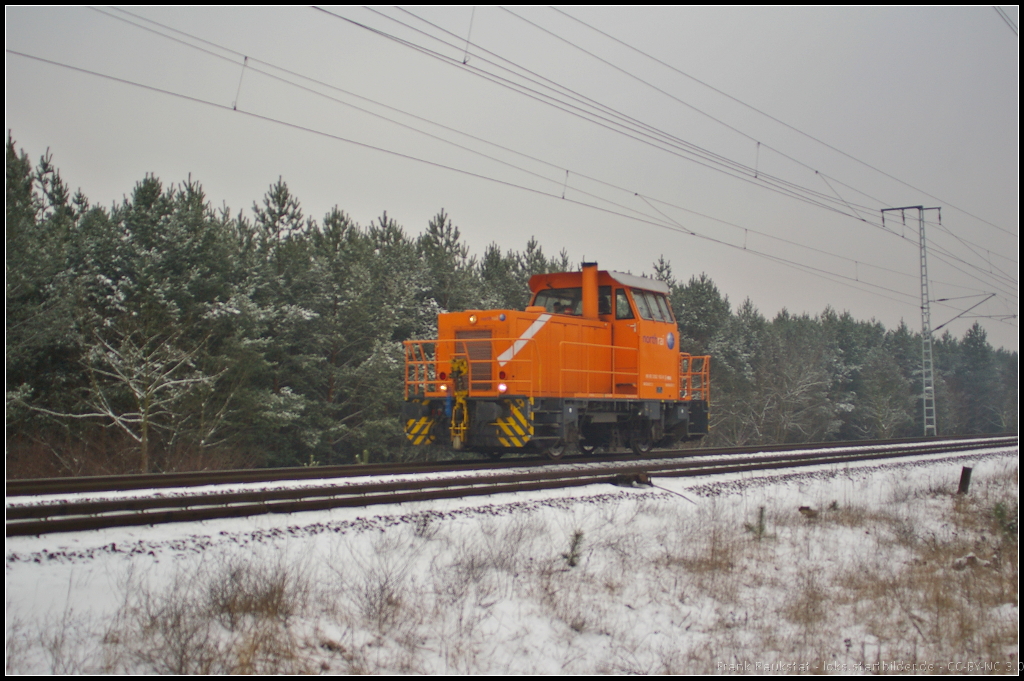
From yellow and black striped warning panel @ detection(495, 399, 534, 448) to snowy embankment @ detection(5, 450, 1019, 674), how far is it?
12.2 feet

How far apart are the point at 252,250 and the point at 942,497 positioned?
27154mm

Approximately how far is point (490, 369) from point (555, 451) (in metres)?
2.03

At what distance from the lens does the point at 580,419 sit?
1542 centimetres

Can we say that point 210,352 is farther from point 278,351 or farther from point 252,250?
point 252,250

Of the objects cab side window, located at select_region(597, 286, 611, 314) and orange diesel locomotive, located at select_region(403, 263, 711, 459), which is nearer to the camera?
orange diesel locomotive, located at select_region(403, 263, 711, 459)

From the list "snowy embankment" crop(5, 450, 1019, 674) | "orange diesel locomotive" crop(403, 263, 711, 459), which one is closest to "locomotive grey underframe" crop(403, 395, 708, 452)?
"orange diesel locomotive" crop(403, 263, 711, 459)

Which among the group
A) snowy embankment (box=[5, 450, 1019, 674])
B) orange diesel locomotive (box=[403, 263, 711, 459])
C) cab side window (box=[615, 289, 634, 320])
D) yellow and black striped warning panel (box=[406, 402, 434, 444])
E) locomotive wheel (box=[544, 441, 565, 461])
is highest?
cab side window (box=[615, 289, 634, 320])

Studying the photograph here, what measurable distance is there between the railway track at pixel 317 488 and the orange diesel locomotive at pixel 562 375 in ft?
2.77

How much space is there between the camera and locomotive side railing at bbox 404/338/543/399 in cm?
1402

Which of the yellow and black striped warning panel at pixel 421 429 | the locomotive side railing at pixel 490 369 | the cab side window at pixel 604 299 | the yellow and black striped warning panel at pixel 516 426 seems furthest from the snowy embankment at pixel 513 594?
the cab side window at pixel 604 299

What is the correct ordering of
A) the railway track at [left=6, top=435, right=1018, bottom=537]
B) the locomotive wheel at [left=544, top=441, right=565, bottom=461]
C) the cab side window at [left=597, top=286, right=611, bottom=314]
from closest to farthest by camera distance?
the railway track at [left=6, top=435, right=1018, bottom=537], the locomotive wheel at [left=544, top=441, right=565, bottom=461], the cab side window at [left=597, top=286, right=611, bottom=314]

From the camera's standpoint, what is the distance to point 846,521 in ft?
34.1

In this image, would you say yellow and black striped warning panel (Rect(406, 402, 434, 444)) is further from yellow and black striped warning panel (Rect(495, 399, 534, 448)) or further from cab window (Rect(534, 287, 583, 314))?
cab window (Rect(534, 287, 583, 314))

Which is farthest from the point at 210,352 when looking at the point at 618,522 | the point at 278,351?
the point at 618,522
